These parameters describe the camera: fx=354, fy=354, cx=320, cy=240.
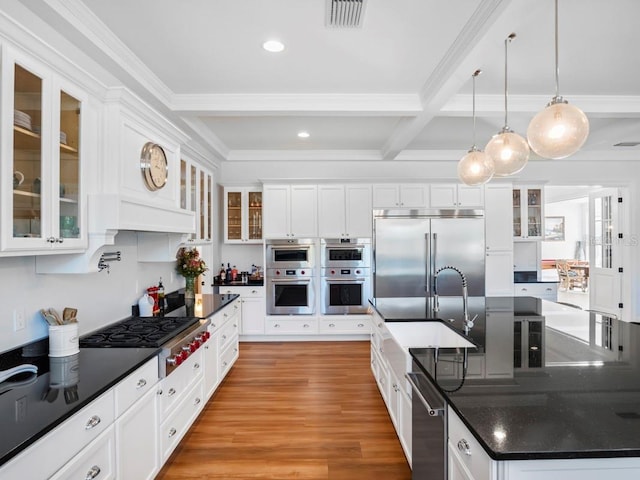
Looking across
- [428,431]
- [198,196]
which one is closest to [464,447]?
[428,431]

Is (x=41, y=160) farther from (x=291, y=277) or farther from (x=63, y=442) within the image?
(x=291, y=277)

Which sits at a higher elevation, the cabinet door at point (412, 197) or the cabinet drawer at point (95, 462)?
the cabinet door at point (412, 197)

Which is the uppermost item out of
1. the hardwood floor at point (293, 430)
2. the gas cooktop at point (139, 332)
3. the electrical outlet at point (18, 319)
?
the electrical outlet at point (18, 319)

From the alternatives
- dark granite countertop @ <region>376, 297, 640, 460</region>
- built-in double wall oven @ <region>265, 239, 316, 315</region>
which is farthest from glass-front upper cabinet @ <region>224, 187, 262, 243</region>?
dark granite countertop @ <region>376, 297, 640, 460</region>

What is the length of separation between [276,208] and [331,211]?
0.80 meters

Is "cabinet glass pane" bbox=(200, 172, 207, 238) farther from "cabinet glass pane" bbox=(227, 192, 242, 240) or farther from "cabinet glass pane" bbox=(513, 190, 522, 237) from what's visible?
"cabinet glass pane" bbox=(513, 190, 522, 237)

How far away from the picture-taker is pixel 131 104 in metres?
2.21

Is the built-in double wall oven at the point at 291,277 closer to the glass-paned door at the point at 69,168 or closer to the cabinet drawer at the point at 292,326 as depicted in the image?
the cabinet drawer at the point at 292,326

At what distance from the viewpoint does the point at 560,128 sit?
178 cm

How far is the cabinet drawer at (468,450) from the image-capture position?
1.10 metres

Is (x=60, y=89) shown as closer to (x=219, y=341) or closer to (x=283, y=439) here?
(x=219, y=341)

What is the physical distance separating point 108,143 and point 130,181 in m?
0.26

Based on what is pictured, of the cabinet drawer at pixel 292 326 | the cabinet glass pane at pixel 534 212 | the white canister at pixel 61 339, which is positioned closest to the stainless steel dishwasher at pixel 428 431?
the white canister at pixel 61 339

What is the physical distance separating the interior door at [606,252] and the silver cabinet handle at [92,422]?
719 centimetres
